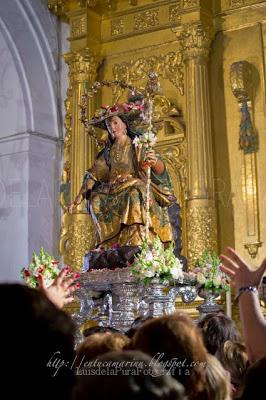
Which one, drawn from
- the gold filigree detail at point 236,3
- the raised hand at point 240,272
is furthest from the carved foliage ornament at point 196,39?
the raised hand at point 240,272

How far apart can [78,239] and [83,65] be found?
250 cm

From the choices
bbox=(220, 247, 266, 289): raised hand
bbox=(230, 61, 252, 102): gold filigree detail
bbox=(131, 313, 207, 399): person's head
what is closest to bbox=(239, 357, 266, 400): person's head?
bbox=(131, 313, 207, 399): person's head

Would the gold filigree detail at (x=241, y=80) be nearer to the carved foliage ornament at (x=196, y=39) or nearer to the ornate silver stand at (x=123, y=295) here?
the carved foliage ornament at (x=196, y=39)

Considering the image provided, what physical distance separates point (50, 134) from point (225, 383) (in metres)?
8.65

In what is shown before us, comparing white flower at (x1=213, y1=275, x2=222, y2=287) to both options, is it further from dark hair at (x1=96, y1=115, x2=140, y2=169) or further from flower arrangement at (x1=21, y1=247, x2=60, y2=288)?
dark hair at (x1=96, y1=115, x2=140, y2=169)

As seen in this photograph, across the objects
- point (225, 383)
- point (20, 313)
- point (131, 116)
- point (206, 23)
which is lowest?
point (225, 383)

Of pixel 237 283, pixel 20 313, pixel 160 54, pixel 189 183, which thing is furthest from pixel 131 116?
pixel 20 313

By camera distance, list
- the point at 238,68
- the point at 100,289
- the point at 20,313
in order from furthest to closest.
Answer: the point at 238,68 < the point at 100,289 < the point at 20,313

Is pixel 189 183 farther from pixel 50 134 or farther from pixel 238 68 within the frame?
pixel 50 134

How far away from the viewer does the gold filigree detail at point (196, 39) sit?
9.22 m

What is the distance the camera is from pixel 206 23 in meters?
9.35

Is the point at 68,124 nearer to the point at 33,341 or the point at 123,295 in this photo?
the point at 123,295

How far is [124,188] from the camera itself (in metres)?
8.02

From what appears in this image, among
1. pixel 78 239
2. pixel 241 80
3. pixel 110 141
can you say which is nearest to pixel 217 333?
pixel 110 141
